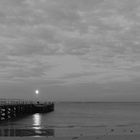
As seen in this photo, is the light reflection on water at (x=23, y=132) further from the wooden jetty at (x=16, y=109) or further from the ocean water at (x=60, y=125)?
the wooden jetty at (x=16, y=109)

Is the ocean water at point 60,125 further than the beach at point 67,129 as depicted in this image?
Yes

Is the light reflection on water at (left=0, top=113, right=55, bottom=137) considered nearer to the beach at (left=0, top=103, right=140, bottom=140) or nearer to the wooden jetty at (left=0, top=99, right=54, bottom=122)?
the beach at (left=0, top=103, right=140, bottom=140)

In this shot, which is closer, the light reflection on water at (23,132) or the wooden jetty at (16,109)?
the light reflection on water at (23,132)

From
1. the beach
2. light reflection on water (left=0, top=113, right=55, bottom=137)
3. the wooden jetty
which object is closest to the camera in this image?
the beach

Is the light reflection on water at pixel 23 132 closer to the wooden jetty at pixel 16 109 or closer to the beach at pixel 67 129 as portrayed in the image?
the beach at pixel 67 129

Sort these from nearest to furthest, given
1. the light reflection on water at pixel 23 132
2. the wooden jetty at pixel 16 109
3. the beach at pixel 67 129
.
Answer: the beach at pixel 67 129 < the light reflection on water at pixel 23 132 < the wooden jetty at pixel 16 109

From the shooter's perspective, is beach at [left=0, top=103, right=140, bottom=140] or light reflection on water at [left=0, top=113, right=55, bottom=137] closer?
beach at [left=0, top=103, right=140, bottom=140]

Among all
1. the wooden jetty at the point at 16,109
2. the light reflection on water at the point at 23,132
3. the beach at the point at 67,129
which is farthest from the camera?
the wooden jetty at the point at 16,109

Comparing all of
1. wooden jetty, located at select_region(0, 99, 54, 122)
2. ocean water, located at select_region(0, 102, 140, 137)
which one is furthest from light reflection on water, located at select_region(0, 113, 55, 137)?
wooden jetty, located at select_region(0, 99, 54, 122)

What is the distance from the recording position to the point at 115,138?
18453mm

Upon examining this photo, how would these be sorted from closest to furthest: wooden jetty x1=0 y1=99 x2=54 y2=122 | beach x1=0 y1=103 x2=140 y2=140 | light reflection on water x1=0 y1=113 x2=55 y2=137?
beach x1=0 y1=103 x2=140 y2=140 < light reflection on water x1=0 y1=113 x2=55 y2=137 < wooden jetty x1=0 y1=99 x2=54 y2=122

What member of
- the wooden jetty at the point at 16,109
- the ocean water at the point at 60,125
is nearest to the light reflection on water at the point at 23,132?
the ocean water at the point at 60,125

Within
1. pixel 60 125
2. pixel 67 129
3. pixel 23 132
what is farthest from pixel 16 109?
pixel 23 132

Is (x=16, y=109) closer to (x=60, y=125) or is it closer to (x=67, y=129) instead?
(x=60, y=125)
